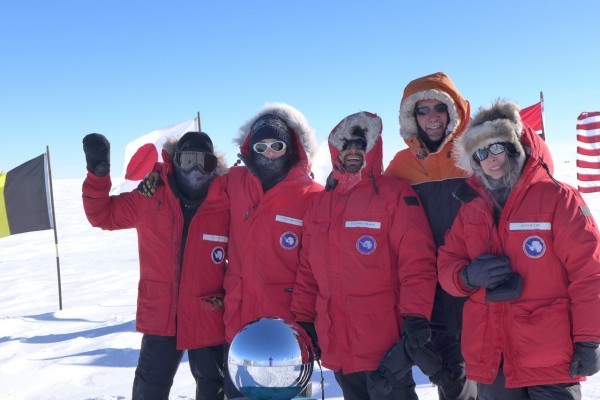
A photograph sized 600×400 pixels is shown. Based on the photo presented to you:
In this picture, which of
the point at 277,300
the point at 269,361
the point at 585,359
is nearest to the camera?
the point at 269,361

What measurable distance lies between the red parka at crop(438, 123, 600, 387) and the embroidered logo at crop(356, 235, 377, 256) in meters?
0.41

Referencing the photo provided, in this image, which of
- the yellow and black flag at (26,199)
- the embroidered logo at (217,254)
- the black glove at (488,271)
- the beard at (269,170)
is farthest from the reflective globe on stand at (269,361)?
the yellow and black flag at (26,199)

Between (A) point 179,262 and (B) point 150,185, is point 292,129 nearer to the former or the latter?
(B) point 150,185

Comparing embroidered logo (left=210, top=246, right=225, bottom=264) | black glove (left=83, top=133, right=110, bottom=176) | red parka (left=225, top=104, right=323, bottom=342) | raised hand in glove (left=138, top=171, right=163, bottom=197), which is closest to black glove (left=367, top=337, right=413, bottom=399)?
red parka (left=225, top=104, right=323, bottom=342)

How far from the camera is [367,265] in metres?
2.76

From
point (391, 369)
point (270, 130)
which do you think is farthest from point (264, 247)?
point (391, 369)

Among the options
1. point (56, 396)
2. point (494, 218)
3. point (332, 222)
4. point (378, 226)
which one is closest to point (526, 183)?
point (494, 218)

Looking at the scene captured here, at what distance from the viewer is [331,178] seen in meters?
3.09

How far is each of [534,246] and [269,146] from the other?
68.0 inches

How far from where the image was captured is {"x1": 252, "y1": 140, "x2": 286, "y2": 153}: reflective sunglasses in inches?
130

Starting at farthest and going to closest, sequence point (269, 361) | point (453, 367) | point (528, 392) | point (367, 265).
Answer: point (453, 367), point (367, 265), point (528, 392), point (269, 361)

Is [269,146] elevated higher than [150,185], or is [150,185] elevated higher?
[269,146]

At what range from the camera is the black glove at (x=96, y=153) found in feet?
11.4

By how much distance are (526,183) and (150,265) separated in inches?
97.4
